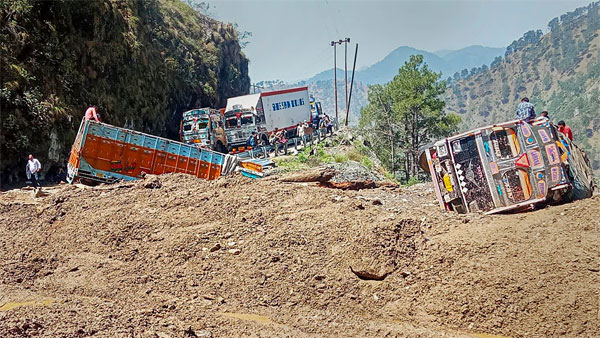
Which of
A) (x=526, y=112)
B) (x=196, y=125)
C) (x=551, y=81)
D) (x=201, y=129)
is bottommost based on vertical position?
(x=526, y=112)

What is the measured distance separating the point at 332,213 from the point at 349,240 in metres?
1.08

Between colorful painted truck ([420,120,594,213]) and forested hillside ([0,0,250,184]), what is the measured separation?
15007mm

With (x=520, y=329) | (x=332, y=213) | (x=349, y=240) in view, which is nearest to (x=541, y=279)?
(x=520, y=329)

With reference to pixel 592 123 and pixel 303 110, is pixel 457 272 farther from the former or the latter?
pixel 592 123

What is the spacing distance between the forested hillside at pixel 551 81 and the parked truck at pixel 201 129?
10196 cm

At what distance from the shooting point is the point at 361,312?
18.7 feet

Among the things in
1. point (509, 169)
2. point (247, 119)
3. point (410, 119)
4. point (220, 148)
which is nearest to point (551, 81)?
point (410, 119)

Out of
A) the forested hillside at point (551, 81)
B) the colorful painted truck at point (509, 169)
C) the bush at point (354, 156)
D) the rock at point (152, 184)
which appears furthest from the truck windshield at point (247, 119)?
the forested hillside at point (551, 81)

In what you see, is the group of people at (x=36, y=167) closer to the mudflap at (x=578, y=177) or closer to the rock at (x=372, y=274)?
the rock at (x=372, y=274)

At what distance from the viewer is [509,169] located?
855 cm

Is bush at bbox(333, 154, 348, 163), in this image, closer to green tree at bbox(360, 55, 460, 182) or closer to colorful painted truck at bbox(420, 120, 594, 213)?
green tree at bbox(360, 55, 460, 182)

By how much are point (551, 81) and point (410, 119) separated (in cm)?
12900

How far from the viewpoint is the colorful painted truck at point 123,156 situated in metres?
13.7

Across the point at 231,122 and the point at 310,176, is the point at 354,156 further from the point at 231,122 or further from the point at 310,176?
the point at 310,176
